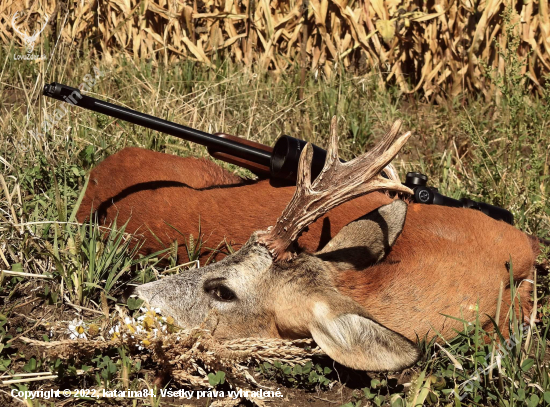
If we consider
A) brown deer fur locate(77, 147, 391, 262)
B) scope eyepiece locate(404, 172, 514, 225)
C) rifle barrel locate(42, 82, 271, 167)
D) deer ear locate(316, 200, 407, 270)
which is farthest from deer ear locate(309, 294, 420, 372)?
rifle barrel locate(42, 82, 271, 167)

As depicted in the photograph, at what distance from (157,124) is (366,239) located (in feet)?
5.10

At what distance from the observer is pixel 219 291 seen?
11.8ft

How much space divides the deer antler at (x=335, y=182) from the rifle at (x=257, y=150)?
89cm

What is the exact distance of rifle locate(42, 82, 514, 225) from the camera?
13.5 feet

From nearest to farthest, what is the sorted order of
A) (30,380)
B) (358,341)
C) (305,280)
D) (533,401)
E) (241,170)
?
1. (533,401)
2. (358,341)
3. (30,380)
4. (305,280)
5. (241,170)

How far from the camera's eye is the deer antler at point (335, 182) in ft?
10.1

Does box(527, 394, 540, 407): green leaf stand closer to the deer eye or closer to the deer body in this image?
the deer body

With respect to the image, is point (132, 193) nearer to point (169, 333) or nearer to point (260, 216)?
point (260, 216)

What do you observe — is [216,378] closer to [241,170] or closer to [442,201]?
[442,201]

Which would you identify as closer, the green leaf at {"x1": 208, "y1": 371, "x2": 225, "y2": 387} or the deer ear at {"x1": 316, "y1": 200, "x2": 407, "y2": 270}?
the green leaf at {"x1": 208, "y1": 371, "x2": 225, "y2": 387}

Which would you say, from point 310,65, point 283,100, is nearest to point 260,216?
point 283,100

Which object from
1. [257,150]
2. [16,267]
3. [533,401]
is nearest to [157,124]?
[257,150]

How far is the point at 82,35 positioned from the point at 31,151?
11.3 ft

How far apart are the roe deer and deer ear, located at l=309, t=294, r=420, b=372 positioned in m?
0.01
